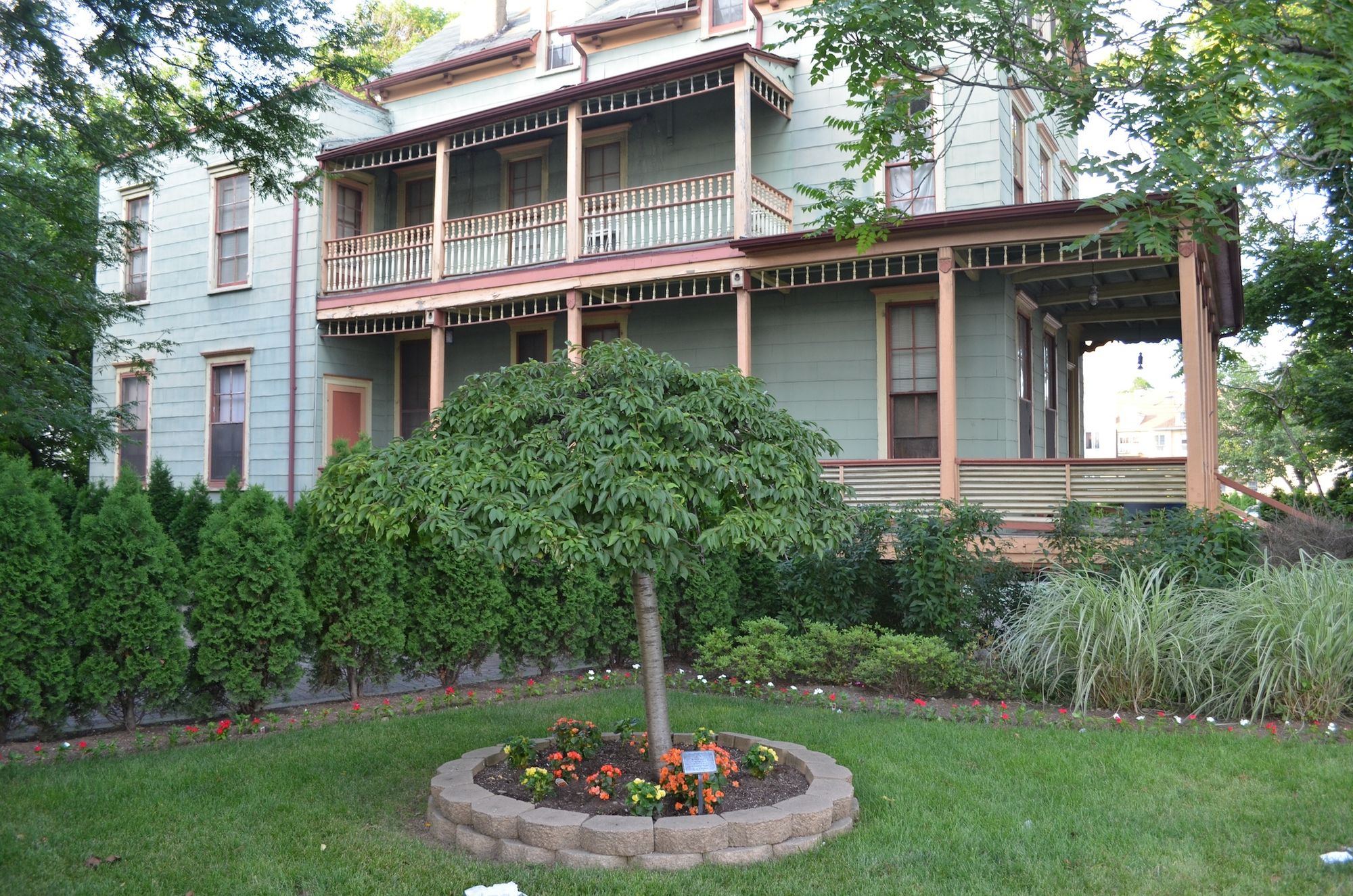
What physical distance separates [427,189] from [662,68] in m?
6.25

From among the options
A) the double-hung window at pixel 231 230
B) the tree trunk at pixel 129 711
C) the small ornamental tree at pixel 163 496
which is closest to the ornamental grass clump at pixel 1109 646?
the tree trunk at pixel 129 711

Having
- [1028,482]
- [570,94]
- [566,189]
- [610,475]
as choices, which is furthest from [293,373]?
[610,475]

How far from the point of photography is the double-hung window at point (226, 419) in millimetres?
17422

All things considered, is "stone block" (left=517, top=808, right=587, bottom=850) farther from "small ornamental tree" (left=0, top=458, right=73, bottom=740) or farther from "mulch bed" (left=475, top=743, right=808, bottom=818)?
"small ornamental tree" (left=0, top=458, right=73, bottom=740)

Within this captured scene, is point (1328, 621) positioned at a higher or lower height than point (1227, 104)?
lower

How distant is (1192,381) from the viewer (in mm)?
10453

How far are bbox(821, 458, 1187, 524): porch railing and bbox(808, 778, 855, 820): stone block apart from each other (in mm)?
5295

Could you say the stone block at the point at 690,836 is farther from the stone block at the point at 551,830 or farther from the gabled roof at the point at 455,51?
the gabled roof at the point at 455,51

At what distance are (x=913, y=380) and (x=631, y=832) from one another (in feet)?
32.4

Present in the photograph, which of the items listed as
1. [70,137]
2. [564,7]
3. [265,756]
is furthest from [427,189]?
[265,756]

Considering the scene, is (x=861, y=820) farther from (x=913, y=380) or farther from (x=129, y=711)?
(x=913, y=380)

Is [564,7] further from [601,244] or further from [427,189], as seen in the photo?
[601,244]

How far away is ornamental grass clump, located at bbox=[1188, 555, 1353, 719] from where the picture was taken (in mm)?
6812

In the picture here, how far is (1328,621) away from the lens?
22.6 feet
